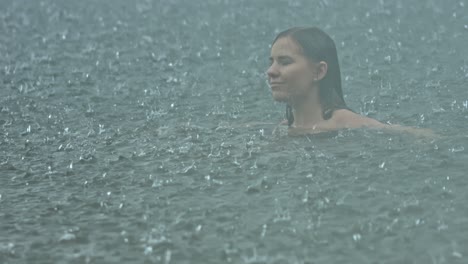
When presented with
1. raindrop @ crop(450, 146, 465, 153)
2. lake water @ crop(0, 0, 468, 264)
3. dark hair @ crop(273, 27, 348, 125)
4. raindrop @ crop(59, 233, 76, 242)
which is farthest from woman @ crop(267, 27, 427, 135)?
raindrop @ crop(59, 233, 76, 242)

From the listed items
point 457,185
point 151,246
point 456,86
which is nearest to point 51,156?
point 151,246

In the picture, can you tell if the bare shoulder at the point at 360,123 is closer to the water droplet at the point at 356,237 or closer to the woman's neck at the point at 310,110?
the woman's neck at the point at 310,110

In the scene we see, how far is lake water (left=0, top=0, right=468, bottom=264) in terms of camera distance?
6043 millimetres

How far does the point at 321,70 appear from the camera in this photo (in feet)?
26.6

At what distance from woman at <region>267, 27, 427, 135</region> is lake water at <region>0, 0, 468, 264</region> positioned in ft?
0.50

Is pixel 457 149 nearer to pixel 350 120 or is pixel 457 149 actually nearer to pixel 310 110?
pixel 350 120

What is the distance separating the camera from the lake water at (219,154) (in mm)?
6043

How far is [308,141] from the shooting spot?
26.6ft

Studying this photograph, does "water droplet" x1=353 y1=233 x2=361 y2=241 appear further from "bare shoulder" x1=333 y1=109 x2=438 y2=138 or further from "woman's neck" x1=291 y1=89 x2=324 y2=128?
"woman's neck" x1=291 y1=89 x2=324 y2=128

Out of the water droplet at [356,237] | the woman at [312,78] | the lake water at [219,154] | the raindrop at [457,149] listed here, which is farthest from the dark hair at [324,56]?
the water droplet at [356,237]

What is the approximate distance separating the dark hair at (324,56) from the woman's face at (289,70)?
0.06 meters

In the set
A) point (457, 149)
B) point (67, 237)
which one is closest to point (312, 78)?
point (457, 149)

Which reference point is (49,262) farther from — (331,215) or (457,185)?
(457,185)

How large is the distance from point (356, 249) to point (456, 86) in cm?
544
